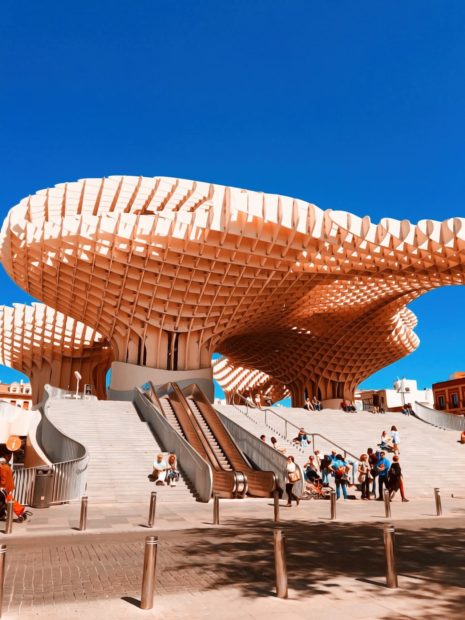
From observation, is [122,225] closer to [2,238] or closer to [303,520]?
[2,238]

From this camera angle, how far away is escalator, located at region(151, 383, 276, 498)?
579 inches

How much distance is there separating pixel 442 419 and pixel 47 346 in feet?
122

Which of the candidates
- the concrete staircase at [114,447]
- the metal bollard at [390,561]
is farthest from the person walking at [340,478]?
the metal bollard at [390,561]

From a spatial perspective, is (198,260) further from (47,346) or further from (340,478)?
(47,346)

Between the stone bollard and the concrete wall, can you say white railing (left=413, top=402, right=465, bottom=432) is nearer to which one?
the concrete wall

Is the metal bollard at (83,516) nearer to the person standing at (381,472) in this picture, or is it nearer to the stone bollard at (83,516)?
the stone bollard at (83,516)

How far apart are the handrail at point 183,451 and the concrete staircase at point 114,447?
0.31m

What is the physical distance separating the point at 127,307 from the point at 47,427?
1725 cm

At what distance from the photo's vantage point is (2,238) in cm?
2972

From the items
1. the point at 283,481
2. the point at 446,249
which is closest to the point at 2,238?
the point at 283,481

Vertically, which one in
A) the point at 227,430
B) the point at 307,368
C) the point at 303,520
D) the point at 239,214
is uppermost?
the point at 239,214

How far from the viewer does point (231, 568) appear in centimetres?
638

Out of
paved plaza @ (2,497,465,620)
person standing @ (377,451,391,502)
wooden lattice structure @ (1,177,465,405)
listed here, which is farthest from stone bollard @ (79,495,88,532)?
wooden lattice structure @ (1,177,465,405)

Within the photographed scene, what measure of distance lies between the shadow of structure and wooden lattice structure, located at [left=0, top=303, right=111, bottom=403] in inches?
1658
